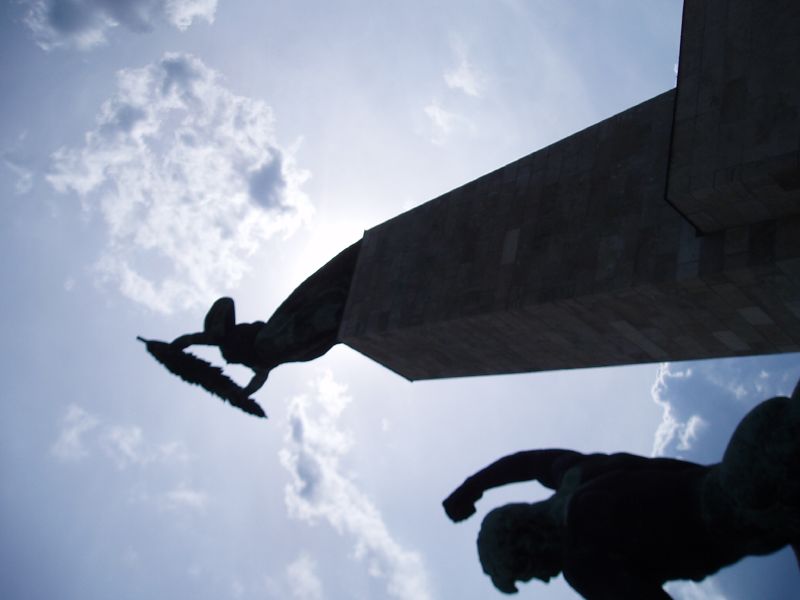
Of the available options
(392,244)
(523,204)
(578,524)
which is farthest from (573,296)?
(578,524)

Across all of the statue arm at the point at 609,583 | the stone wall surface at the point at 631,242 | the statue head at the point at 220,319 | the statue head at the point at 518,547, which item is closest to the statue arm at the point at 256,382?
the statue head at the point at 220,319

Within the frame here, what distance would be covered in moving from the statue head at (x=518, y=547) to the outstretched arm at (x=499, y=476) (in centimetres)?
63

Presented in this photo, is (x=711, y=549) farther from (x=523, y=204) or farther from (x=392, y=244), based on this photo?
(x=392, y=244)

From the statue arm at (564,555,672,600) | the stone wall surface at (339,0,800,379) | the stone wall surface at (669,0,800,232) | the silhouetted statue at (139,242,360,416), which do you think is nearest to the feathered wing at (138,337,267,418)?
the silhouetted statue at (139,242,360,416)

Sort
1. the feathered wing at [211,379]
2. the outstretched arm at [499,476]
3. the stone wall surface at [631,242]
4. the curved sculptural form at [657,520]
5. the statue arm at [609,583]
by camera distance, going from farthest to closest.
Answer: the feathered wing at [211,379]
the stone wall surface at [631,242]
the outstretched arm at [499,476]
the statue arm at [609,583]
the curved sculptural form at [657,520]

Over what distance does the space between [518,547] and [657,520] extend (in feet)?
2.43

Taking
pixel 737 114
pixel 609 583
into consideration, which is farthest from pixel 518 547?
pixel 737 114

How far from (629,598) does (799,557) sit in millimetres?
845

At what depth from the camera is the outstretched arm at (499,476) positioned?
4.30m

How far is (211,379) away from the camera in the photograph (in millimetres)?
12211

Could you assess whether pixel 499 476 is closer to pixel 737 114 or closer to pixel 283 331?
pixel 737 114

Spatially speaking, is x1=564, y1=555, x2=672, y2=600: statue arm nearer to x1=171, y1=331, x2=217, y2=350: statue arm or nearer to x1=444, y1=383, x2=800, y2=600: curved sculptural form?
x1=444, y1=383, x2=800, y2=600: curved sculptural form

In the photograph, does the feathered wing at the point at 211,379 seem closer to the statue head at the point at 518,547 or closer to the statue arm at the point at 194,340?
the statue arm at the point at 194,340

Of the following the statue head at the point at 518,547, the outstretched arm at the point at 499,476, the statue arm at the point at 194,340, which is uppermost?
the statue arm at the point at 194,340
